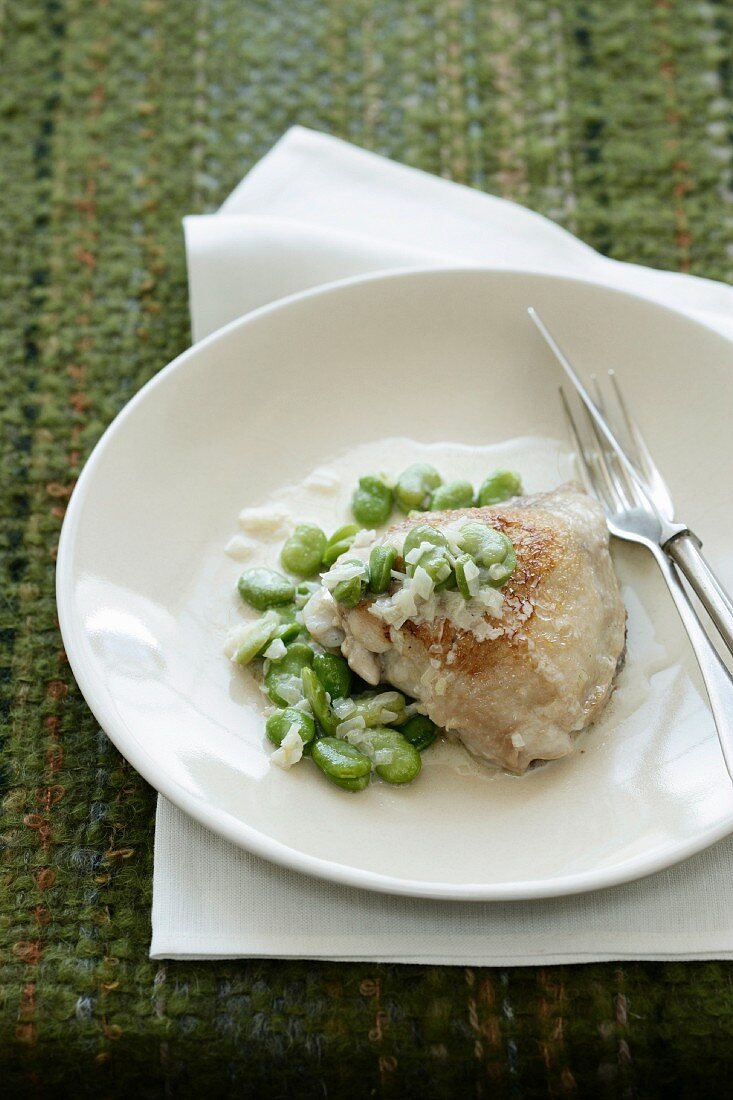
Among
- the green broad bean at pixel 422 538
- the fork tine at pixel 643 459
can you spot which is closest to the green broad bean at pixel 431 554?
the green broad bean at pixel 422 538

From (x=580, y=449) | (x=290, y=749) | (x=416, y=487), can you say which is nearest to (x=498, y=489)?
(x=416, y=487)

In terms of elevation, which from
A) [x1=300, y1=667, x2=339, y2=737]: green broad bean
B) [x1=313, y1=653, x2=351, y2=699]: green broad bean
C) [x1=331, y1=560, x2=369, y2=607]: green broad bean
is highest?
[x1=331, y1=560, x2=369, y2=607]: green broad bean

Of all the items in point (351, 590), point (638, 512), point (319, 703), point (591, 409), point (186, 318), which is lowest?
point (319, 703)

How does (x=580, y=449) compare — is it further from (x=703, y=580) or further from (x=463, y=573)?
(x=463, y=573)

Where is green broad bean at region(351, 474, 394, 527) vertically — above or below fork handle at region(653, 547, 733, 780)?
above

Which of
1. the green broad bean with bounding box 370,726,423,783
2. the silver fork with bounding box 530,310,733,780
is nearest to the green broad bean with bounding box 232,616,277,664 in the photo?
the green broad bean with bounding box 370,726,423,783

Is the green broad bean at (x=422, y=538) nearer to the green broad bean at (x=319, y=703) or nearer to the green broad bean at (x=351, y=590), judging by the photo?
the green broad bean at (x=351, y=590)

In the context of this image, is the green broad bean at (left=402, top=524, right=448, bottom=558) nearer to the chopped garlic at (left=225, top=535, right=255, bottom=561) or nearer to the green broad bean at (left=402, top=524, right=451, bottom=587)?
the green broad bean at (left=402, top=524, right=451, bottom=587)
